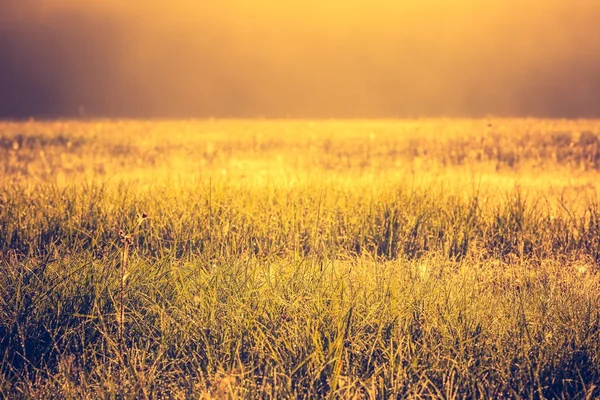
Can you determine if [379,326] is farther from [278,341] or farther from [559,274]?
[559,274]

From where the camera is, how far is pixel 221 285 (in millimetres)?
3186

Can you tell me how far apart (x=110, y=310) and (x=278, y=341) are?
921 millimetres

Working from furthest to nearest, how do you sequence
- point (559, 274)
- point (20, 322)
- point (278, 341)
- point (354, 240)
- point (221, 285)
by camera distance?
point (354, 240)
point (559, 274)
point (221, 285)
point (20, 322)
point (278, 341)

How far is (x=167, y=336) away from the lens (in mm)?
2846

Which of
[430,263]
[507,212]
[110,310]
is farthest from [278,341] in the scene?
[507,212]

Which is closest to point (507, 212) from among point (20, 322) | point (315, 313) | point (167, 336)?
point (315, 313)

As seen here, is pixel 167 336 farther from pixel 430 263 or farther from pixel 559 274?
pixel 559 274

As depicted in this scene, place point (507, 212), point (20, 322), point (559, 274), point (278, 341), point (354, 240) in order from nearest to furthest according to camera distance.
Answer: point (278, 341), point (20, 322), point (559, 274), point (354, 240), point (507, 212)

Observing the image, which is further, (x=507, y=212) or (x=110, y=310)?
(x=507, y=212)

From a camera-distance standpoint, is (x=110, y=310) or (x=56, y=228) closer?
(x=110, y=310)

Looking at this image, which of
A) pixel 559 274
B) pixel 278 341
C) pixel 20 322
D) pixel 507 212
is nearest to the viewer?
pixel 278 341

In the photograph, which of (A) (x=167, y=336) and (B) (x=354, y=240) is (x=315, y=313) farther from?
(B) (x=354, y=240)

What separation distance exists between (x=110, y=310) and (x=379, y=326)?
1.31m

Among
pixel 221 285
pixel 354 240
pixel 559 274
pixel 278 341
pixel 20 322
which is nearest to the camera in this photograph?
pixel 278 341
